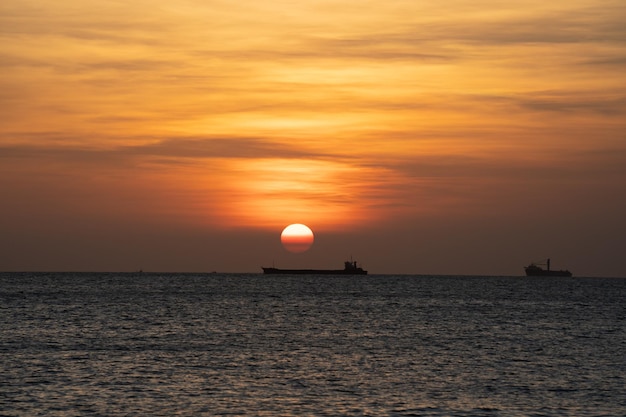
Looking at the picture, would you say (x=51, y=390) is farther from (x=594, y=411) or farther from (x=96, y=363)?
→ (x=594, y=411)

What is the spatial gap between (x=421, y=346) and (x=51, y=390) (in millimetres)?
39855

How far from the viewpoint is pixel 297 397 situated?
52.2 meters

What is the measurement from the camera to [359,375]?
61125mm

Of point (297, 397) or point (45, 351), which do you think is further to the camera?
point (45, 351)

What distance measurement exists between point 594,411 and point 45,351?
46.9 metres

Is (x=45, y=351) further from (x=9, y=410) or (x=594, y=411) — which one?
(x=594, y=411)

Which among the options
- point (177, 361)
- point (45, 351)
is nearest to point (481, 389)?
point (177, 361)

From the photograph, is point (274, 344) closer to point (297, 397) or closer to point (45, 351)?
point (45, 351)

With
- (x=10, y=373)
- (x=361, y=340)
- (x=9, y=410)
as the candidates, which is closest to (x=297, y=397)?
(x=9, y=410)

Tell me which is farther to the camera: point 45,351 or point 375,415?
point 45,351

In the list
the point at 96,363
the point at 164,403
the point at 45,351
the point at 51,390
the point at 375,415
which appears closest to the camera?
the point at 375,415

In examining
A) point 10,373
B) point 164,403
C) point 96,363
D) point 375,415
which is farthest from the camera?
point 96,363

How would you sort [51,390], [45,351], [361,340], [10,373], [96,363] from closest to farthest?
1. [51,390]
2. [10,373]
3. [96,363]
4. [45,351]
5. [361,340]

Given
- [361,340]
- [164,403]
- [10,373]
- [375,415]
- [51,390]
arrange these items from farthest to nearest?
[361,340] < [10,373] < [51,390] < [164,403] < [375,415]
